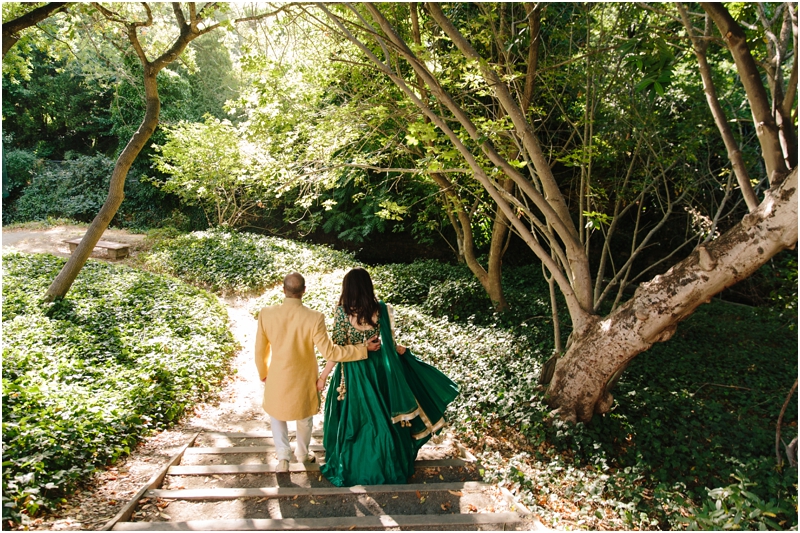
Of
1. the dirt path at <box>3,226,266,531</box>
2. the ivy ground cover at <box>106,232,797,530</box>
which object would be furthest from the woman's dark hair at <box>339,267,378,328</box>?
the dirt path at <box>3,226,266,531</box>

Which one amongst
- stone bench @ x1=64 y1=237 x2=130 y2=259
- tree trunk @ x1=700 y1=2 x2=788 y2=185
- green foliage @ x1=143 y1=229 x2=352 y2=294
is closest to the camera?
tree trunk @ x1=700 y1=2 x2=788 y2=185

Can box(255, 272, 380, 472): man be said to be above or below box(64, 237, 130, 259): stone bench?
below

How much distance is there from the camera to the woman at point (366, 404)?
391 cm

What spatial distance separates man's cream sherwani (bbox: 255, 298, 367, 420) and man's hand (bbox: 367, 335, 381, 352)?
48 millimetres

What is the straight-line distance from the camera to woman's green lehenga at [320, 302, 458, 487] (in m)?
3.93

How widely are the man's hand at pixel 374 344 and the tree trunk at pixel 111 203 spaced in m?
6.38

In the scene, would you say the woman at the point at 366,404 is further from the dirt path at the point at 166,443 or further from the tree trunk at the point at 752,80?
the tree trunk at the point at 752,80

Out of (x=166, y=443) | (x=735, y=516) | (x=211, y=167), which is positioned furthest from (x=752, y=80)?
(x=211, y=167)

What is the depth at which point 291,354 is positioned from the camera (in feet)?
13.0

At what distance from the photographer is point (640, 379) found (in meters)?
6.79

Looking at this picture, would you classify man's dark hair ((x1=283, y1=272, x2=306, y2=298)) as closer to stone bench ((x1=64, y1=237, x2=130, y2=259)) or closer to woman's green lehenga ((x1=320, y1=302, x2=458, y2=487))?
woman's green lehenga ((x1=320, y1=302, x2=458, y2=487))

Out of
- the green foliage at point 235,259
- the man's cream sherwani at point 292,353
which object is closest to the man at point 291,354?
the man's cream sherwani at point 292,353

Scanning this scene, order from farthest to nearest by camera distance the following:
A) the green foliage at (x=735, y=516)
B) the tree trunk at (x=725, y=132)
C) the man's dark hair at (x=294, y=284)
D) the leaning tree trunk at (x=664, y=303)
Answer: the tree trunk at (x=725, y=132), the man's dark hair at (x=294, y=284), the leaning tree trunk at (x=664, y=303), the green foliage at (x=735, y=516)

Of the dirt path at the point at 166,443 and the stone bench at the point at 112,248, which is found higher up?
the stone bench at the point at 112,248
